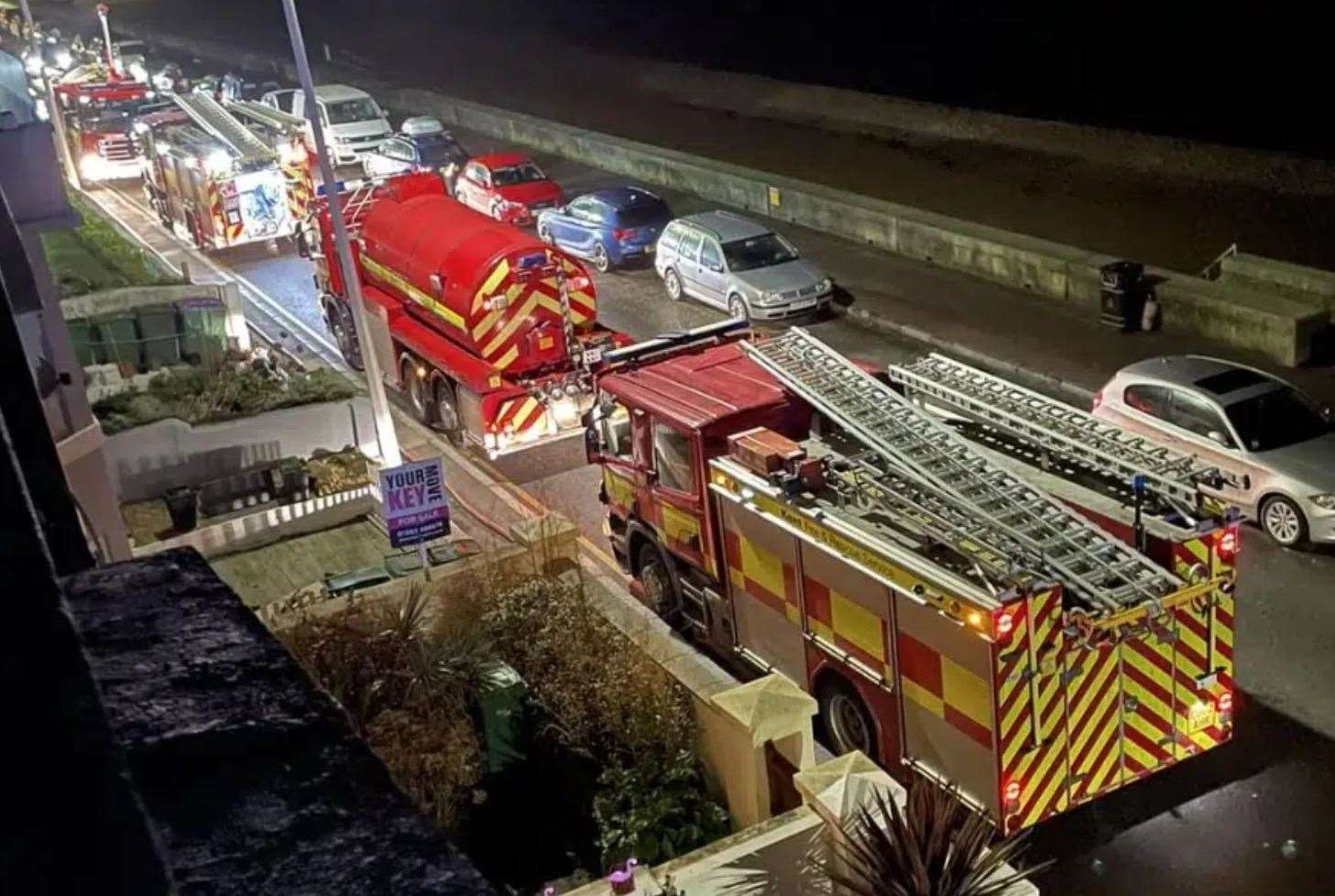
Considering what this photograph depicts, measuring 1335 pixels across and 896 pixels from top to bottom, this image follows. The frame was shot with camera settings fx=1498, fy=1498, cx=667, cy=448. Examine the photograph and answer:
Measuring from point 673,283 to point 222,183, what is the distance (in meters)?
10.4

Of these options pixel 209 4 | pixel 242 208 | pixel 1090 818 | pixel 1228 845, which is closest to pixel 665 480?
pixel 1090 818

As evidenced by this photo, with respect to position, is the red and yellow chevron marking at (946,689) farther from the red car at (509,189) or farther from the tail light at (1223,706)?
the red car at (509,189)

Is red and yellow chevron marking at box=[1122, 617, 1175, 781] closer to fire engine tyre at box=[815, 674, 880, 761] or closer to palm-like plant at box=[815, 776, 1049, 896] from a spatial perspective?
fire engine tyre at box=[815, 674, 880, 761]

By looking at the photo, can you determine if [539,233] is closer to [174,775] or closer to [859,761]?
[859,761]

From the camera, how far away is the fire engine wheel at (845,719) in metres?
11.0

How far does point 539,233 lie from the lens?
30.0m

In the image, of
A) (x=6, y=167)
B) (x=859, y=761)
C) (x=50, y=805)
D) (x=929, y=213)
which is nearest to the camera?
(x=50, y=805)

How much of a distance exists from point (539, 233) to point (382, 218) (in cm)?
886

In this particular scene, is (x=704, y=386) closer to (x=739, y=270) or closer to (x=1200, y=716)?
(x=1200, y=716)

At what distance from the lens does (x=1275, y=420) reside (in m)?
15.4

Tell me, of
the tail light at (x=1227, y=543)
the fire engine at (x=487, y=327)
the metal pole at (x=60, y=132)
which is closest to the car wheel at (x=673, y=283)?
the fire engine at (x=487, y=327)

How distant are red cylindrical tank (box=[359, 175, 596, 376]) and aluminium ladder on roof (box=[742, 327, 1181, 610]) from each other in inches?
255

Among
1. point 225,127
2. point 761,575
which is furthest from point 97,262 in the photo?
point 761,575

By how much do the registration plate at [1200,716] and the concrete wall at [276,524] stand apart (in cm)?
940
